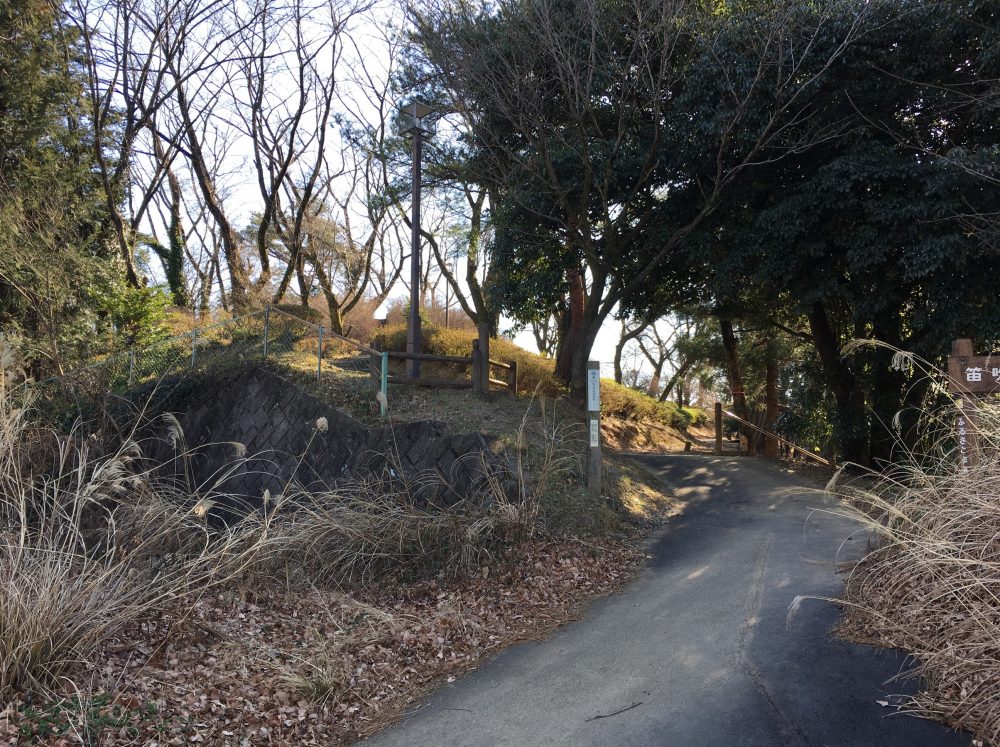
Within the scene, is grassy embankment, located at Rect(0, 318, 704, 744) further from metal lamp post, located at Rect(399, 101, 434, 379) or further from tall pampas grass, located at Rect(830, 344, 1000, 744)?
metal lamp post, located at Rect(399, 101, 434, 379)

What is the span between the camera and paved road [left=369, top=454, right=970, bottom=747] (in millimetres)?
4457

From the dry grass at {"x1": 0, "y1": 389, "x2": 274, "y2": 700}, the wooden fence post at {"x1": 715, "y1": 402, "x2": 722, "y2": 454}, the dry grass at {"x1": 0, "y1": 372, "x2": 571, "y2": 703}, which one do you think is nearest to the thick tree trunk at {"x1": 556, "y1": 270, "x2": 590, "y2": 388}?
the wooden fence post at {"x1": 715, "y1": 402, "x2": 722, "y2": 454}

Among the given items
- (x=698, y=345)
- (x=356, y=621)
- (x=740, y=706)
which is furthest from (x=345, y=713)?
(x=698, y=345)

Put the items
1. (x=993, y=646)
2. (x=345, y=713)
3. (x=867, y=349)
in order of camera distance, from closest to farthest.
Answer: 1. (x=993, y=646)
2. (x=345, y=713)
3. (x=867, y=349)

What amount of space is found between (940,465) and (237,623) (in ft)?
19.7

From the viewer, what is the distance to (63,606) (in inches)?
186

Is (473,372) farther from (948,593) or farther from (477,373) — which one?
(948,593)

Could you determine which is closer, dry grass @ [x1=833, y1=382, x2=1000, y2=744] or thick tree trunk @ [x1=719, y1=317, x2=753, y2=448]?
dry grass @ [x1=833, y1=382, x2=1000, y2=744]

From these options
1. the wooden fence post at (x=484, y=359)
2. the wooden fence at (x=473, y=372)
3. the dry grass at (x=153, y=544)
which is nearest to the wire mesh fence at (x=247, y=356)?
the wooden fence at (x=473, y=372)

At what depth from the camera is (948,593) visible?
15.6ft

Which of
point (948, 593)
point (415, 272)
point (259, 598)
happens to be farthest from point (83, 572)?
point (415, 272)

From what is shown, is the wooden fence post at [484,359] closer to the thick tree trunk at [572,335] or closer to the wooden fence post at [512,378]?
the wooden fence post at [512,378]

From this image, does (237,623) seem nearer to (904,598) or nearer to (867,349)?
(904,598)

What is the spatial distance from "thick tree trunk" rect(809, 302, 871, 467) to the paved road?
7.60 meters
